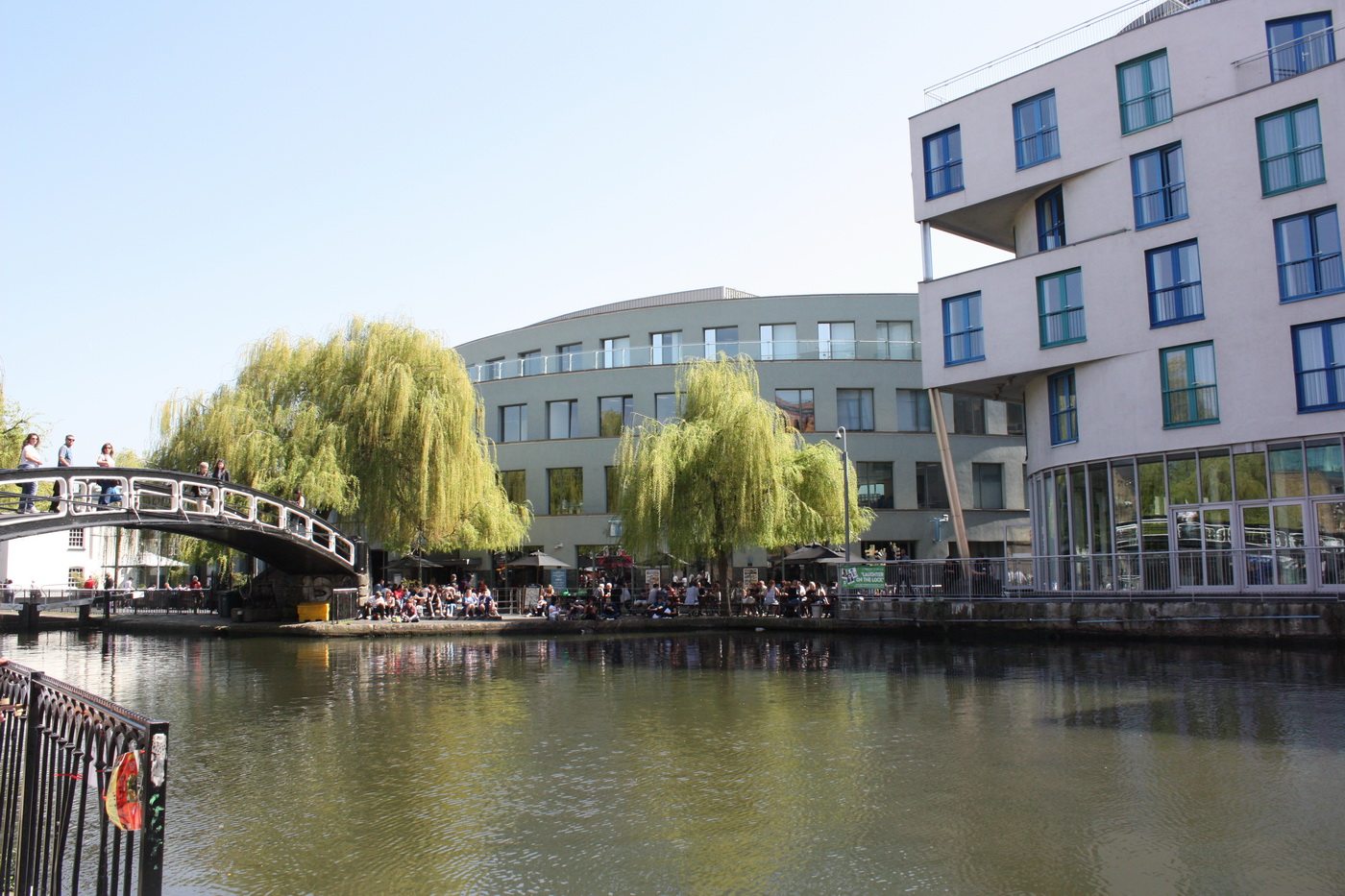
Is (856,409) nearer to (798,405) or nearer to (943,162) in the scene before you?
(798,405)

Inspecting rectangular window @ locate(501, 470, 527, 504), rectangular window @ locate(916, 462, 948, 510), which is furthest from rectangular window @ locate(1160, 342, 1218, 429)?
rectangular window @ locate(501, 470, 527, 504)

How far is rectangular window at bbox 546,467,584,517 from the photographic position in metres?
47.8

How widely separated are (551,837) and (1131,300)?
77.6 ft

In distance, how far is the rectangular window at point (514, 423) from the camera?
161 ft

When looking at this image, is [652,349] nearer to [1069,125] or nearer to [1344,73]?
[1069,125]

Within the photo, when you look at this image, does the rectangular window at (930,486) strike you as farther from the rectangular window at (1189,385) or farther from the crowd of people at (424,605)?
the rectangular window at (1189,385)

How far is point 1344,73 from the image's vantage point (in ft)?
78.5

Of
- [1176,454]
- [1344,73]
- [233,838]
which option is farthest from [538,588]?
[233,838]

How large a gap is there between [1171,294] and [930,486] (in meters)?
19.8

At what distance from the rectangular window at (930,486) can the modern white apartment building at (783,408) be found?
1.9 inches

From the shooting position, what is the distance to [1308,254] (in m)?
24.6

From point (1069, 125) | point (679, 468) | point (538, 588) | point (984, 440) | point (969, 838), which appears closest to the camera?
point (969, 838)

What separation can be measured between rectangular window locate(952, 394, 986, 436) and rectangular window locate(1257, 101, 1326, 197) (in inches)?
816

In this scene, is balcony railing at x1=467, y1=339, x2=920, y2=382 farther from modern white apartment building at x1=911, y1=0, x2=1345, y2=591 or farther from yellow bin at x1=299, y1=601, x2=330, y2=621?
yellow bin at x1=299, y1=601, x2=330, y2=621
